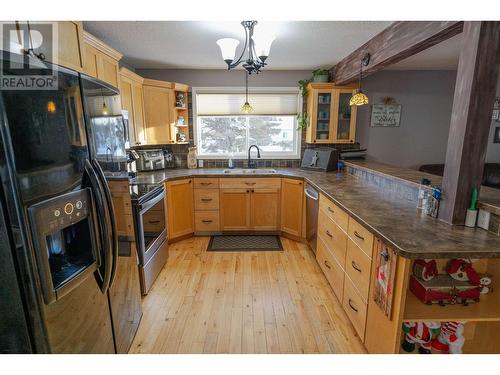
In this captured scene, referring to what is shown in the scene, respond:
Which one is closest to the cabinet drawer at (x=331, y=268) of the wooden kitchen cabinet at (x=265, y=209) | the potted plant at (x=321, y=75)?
the wooden kitchen cabinet at (x=265, y=209)

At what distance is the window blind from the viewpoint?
3.76m

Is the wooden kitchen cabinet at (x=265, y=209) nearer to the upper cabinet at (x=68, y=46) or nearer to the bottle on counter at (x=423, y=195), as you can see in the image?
the bottle on counter at (x=423, y=195)

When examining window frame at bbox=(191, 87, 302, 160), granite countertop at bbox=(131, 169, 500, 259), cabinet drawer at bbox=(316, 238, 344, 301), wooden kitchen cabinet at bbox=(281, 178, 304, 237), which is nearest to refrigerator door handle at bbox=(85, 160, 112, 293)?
granite countertop at bbox=(131, 169, 500, 259)

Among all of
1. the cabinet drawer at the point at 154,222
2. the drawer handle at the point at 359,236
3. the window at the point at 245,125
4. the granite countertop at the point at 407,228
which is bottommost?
the cabinet drawer at the point at 154,222

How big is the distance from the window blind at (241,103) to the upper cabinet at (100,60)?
55.7 inches

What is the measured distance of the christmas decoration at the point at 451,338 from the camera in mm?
1460

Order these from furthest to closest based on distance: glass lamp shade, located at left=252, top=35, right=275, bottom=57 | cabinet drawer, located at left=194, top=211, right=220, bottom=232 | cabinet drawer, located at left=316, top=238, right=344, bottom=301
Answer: cabinet drawer, located at left=194, top=211, right=220, bottom=232, cabinet drawer, located at left=316, top=238, right=344, bottom=301, glass lamp shade, located at left=252, top=35, right=275, bottom=57

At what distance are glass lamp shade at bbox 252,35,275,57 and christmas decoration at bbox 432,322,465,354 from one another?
2225mm

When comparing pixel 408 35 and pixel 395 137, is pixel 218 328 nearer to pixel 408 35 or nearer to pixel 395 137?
pixel 408 35

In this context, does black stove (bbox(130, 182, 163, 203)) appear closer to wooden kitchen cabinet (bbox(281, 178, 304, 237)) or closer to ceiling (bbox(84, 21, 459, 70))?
Result: ceiling (bbox(84, 21, 459, 70))

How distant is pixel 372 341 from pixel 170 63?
3684 mm

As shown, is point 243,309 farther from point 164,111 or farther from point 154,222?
point 164,111

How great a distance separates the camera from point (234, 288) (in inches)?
91.1

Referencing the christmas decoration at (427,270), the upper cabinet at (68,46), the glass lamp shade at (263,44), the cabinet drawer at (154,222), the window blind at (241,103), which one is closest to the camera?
the christmas decoration at (427,270)
